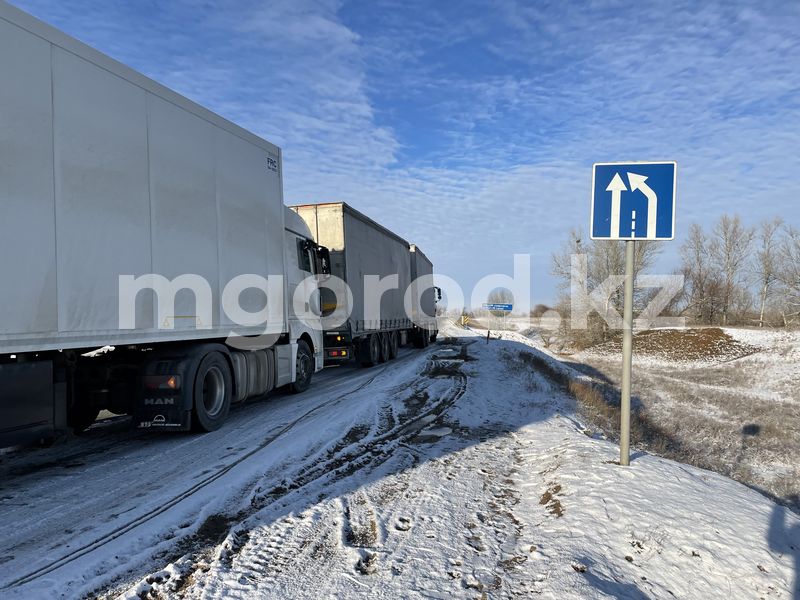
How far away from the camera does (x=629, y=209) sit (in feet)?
17.2

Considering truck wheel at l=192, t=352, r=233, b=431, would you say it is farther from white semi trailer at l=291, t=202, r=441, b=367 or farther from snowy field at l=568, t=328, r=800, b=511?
snowy field at l=568, t=328, r=800, b=511

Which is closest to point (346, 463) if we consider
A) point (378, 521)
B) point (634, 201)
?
point (378, 521)

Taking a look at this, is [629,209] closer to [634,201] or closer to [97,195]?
[634,201]

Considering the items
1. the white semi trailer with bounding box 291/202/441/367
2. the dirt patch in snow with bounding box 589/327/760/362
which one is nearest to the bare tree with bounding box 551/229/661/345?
the dirt patch in snow with bounding box 589/327/760/362

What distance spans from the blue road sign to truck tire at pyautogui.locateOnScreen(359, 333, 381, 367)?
38.1 ft

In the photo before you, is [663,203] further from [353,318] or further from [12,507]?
[353,318]

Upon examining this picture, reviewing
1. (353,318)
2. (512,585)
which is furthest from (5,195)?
(353,318)

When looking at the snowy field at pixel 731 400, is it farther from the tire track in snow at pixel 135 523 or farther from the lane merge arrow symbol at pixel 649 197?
the tire track in snow at pixel 135 523

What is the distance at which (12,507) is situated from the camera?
14.6 ft

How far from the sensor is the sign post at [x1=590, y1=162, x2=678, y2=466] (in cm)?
516

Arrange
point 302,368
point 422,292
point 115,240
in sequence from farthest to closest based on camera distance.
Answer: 1. point 422,292
2. point 302,368
3. point 115,240

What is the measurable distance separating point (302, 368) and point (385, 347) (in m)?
7.85

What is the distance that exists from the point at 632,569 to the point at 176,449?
5.21m

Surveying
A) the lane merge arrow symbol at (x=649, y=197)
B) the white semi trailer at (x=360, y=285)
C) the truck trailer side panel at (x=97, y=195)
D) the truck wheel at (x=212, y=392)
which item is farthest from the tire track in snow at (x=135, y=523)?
the white semi trailer at (x=360, y=285)
